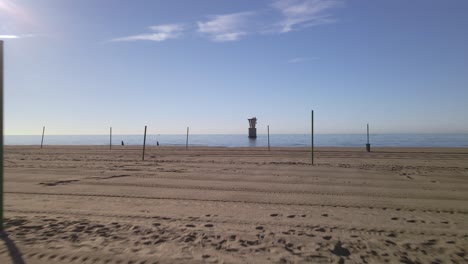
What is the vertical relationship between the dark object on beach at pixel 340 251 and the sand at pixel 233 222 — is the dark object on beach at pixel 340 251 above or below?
below

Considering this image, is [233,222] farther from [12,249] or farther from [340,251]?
[12,249]

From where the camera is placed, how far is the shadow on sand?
4.27 metres

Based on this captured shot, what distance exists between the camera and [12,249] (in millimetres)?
4629

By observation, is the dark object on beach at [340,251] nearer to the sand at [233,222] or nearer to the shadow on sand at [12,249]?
the sand at [233,222]

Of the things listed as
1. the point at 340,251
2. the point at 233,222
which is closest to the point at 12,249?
the point at 233,222

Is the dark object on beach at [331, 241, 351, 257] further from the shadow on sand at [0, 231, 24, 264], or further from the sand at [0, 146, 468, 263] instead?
the shadow on sand at [0, 231, 24, 264]

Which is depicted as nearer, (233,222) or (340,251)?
(340,251)

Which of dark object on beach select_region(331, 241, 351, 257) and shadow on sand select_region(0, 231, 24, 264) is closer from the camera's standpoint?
shadow on sand select_region(0, 231, 24, 264)

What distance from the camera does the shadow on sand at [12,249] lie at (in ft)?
14.0

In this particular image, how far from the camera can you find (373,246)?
16.0ft

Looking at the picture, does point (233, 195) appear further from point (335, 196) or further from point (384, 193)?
point (384, 193)

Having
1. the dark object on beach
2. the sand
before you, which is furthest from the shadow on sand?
the dark object on beach

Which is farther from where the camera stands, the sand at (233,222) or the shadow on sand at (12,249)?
the sand at (233,222)

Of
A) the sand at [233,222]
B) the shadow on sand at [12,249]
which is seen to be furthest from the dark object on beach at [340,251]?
the shadow on sand at [12,249]
